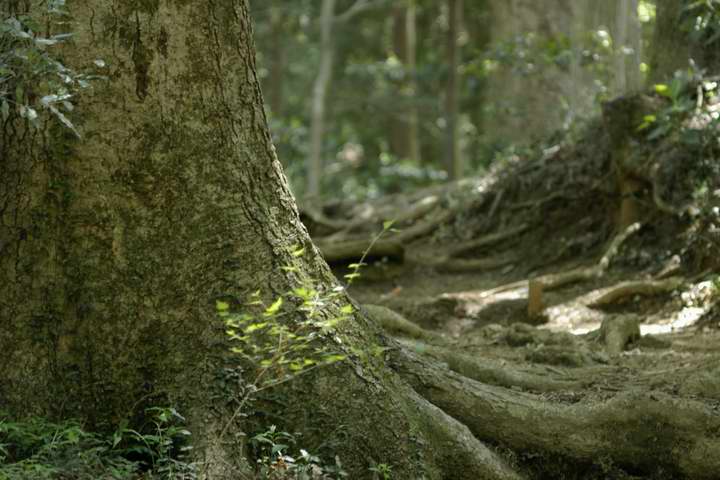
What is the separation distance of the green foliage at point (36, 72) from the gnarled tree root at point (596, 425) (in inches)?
80.1

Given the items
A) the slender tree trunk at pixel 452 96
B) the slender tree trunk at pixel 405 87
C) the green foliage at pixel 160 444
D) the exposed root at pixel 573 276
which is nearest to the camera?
the green foliage at pixel 160 444

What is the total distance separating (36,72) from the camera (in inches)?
166

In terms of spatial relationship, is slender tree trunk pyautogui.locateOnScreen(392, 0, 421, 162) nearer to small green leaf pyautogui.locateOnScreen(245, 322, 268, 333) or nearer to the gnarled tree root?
the gnarled tree root

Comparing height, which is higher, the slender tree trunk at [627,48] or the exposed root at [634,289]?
the slender tree trunk at [627,48]

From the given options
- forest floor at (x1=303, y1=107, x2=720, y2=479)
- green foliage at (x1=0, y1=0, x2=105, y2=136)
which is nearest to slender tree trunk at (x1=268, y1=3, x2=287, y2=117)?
forest floor at (x1=303, y1=107, x2=720, y2=479)

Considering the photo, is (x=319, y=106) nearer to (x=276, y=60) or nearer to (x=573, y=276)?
(x=276, y=60)

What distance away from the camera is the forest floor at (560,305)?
16.2 feet

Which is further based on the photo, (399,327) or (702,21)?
(702,21)

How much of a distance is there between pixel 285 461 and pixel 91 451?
0.83 meters

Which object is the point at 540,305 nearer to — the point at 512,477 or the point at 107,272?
the point at 512,477

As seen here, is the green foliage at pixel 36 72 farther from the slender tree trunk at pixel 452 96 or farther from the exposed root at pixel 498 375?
the slender tree trunk at pixel 452 96

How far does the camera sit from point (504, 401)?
5.04 metres

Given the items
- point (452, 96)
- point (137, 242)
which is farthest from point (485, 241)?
point (452, 96)

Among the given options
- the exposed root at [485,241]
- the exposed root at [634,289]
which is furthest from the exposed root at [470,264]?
the exposed root at [634,289]
